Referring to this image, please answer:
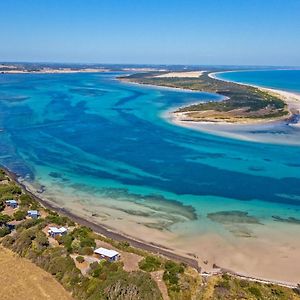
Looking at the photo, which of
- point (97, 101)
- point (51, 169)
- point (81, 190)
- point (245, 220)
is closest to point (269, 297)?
point (245, 220)

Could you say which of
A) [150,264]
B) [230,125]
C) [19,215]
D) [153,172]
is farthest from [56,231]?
[230,125]

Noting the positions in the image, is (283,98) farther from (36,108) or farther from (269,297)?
(269,297)

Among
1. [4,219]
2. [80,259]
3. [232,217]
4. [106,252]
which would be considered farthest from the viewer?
[232,217]

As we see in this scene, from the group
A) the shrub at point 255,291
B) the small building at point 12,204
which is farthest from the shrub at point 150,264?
the small building at point 12,204

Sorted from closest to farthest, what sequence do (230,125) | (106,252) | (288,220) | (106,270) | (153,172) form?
(106,270), (106,252), (288,220), (153,172), (230,125)

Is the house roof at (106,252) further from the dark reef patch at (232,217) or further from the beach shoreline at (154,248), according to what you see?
the dark reef patch at (232,217)

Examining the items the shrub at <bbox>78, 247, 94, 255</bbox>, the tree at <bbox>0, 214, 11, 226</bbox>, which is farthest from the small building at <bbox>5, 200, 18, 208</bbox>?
the shrub at <bbox>78, 247, 94, 255</bbox>

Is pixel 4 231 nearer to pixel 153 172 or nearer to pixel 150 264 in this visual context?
pixel 150 264
